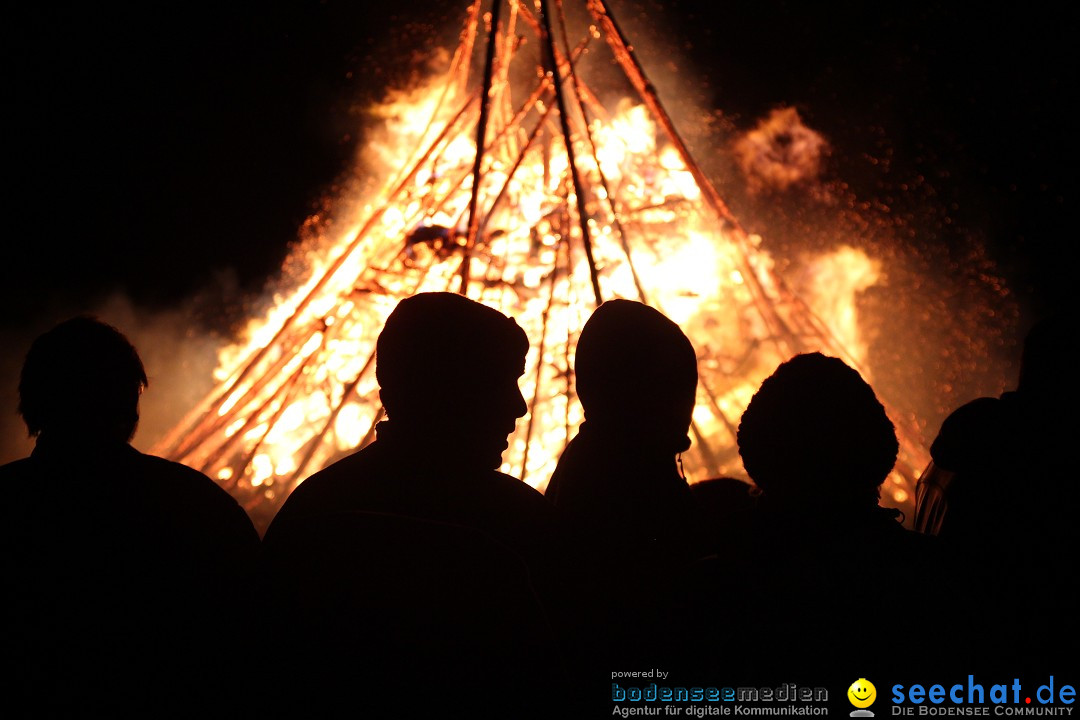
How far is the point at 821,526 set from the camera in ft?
3.44

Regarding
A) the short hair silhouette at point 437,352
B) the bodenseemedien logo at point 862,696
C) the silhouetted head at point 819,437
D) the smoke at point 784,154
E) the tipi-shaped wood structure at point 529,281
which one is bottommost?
the bodenseemedien logo at point 862,696

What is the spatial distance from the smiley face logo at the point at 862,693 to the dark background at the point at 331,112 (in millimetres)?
4049

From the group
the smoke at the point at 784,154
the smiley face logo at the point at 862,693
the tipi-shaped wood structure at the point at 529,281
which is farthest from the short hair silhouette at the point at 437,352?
the smoke at the point at 784,154

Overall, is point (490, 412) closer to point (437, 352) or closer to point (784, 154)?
point (437, 352)

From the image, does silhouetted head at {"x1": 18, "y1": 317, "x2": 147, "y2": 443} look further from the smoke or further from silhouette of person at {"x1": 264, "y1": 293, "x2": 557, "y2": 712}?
the smoke

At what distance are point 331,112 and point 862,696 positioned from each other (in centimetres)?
471

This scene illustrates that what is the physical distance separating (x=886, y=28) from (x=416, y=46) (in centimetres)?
307

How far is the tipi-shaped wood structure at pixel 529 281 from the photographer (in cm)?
246

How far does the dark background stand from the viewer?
4359 mm

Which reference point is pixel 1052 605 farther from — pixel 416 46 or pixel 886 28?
pixel 886 28

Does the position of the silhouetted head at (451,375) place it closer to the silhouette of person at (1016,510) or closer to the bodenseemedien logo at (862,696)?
the bodenseemedien logo at (862,696)

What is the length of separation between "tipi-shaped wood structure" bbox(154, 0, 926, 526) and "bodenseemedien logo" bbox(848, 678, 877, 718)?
1.57 meters

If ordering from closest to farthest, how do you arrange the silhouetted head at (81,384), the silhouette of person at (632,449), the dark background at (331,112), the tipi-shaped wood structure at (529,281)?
the silhouetted head at (81,384) → the silhouette of person at (632,449) → the tipi-shaped wood structure at (529,281) → the dark background at (331,112)

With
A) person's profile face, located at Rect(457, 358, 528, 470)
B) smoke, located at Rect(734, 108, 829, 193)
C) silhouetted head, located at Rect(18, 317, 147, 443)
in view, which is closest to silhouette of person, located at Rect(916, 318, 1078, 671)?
person's profile face, located at Rect(457, 358, 528, 470)
